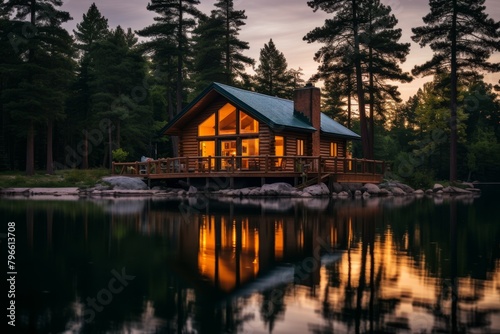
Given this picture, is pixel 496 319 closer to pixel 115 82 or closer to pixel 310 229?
pixel 310 229

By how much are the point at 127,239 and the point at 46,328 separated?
5.99 metres

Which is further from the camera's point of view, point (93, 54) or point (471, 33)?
point (93, 54)

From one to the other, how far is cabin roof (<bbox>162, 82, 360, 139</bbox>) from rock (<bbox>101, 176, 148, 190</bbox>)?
4.47 metres

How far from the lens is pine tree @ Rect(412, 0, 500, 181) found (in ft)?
126

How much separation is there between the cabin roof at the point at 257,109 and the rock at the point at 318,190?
4671 mm

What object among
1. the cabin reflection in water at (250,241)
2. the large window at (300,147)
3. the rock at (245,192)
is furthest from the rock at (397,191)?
the cabin reflection in water at (250,241)

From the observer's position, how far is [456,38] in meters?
39.6

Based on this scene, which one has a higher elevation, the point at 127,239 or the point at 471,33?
the point at 471,33

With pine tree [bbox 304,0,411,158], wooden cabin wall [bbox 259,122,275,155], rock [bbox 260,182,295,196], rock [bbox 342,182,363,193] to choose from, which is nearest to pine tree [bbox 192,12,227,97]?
pine tree [bbox 304,0,411,158]

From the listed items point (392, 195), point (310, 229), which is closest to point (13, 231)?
point (310, 229)

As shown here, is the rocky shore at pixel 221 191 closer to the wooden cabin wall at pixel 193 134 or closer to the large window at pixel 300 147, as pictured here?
the wooden cabin wall at pixel 193 134

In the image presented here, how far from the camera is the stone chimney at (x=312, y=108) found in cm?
3666

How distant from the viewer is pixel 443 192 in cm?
3728

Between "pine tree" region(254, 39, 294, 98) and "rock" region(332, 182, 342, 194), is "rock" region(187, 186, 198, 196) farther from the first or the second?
"pine tree" region(254, 39, 294, 98)
